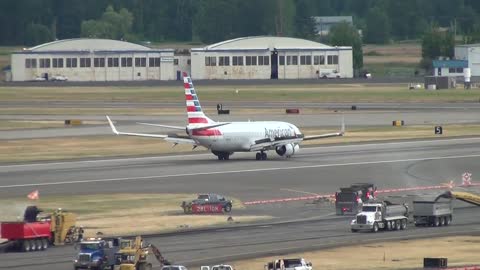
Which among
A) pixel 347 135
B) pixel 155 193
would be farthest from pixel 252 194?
pixel 347 135

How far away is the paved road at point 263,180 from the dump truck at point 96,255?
1.88m

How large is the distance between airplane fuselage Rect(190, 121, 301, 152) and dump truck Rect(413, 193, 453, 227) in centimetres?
Answer: 3515

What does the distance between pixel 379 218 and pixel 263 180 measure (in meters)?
26.5

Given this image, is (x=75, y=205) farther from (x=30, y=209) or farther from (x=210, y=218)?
(x=30, y=209)

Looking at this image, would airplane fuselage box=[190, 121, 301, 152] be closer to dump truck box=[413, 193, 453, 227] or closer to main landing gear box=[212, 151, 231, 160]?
main landing gear box=[212, 151, 231, 160]

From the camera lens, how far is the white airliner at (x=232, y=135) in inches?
4245

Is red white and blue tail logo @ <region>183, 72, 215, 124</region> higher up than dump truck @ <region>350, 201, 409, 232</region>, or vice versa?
red white and blue tail logo @ <region>183, 72, 215, 124</region>

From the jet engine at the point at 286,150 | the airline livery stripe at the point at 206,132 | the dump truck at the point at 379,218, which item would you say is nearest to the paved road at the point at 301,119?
the jet engine at the point at 286,150

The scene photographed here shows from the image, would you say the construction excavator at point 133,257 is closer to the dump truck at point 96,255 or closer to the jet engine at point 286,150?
the dump truck at point 96,255

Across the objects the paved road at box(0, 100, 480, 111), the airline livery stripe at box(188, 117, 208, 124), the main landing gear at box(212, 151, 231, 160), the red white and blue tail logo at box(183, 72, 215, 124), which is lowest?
the main landing gear at box(212, 151, 231, 160)

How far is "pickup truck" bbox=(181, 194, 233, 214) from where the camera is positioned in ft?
263

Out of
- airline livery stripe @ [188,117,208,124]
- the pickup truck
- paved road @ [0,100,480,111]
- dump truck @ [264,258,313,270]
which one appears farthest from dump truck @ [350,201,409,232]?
paved road @ [0,100,480,111]

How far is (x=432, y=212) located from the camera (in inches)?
2911

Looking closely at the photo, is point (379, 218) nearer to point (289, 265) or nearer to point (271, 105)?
point (289, 265)
